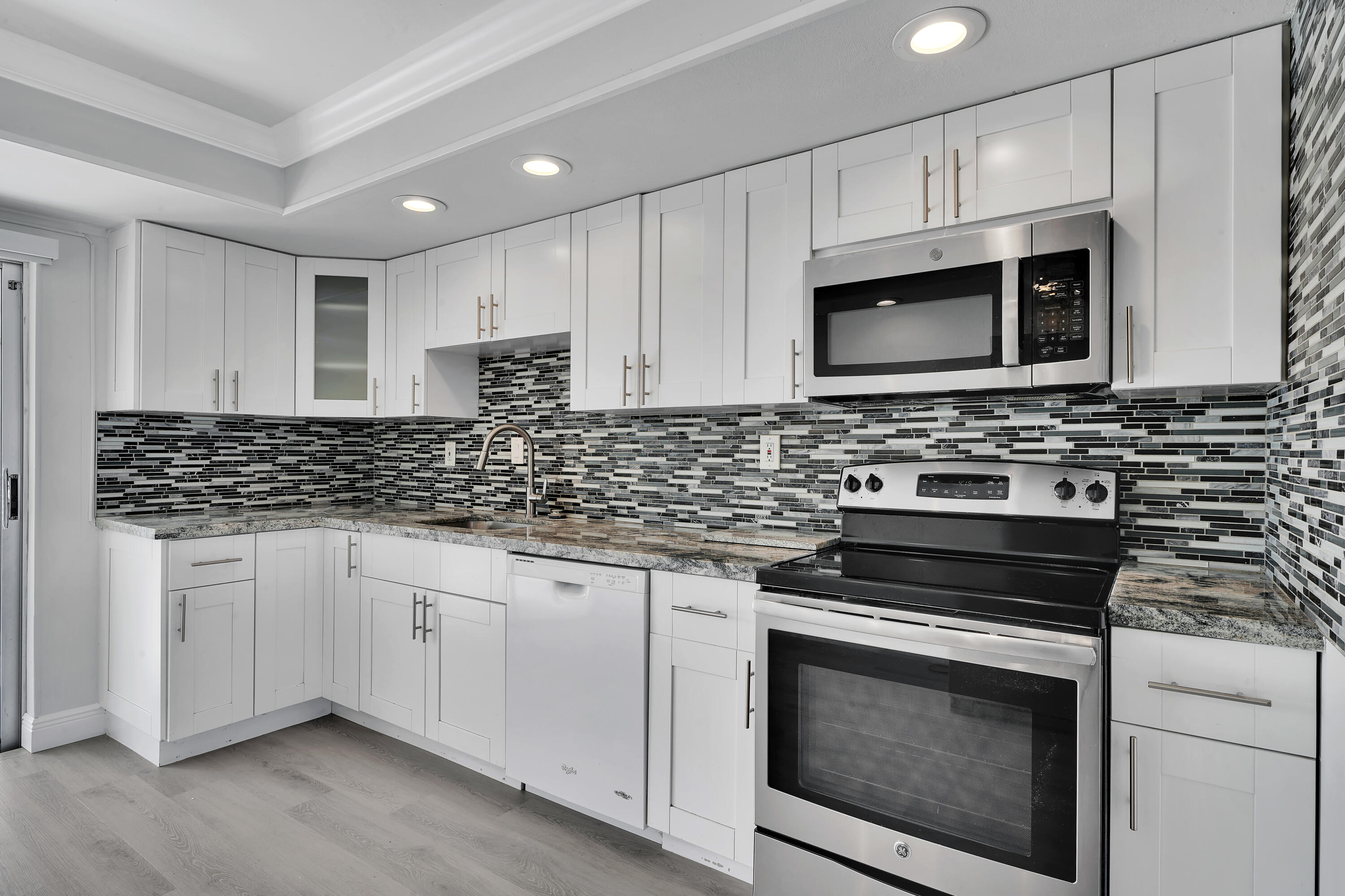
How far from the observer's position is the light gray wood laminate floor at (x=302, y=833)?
6.44 feet

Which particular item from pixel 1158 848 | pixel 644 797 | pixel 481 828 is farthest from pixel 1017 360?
pixel 481 828

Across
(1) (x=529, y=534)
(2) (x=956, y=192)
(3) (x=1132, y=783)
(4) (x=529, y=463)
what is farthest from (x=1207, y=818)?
(4) (x=529, y=463)

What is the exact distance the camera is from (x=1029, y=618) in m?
1.41

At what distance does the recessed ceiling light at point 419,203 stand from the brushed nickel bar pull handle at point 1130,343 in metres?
2.28

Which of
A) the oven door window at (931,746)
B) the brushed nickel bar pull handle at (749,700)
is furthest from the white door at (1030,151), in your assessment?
the brushed nickel bar pull handle at (749,700)

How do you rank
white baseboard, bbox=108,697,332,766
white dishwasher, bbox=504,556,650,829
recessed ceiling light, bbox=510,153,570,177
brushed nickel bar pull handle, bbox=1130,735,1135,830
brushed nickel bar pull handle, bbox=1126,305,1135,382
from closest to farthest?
1. brushed nickel bar pull handle, bbox=1130,735,1135,830
2. brushed nickel bar pull handle, bbox=1126,305,1135,382
3. white dishwasher, bbox=504,556,650,829
4. recessed ceiling light, bbox=510,153,570,177
5. white baseboard, bbox=108,697,332,766

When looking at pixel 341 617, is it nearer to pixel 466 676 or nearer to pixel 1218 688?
pixel 466 676

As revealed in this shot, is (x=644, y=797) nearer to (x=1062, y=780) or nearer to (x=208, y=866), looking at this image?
(x=1062, y=780)

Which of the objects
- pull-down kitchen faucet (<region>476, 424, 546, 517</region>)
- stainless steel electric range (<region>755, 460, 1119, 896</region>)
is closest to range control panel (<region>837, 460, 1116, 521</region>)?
stainless steel electric range (<region>755, 460, 1119, 896</region>)

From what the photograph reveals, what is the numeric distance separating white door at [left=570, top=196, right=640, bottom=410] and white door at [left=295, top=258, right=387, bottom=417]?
126cm

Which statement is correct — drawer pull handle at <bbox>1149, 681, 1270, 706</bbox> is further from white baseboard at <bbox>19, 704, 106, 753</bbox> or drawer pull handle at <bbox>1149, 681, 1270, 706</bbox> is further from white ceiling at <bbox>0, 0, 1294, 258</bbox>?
white baseboard at <bbox>19, 704, 106, 753</bbox>

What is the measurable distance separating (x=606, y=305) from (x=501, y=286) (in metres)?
0.61

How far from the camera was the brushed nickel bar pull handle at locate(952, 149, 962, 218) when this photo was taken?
186 cm

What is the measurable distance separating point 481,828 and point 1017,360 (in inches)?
84.9
